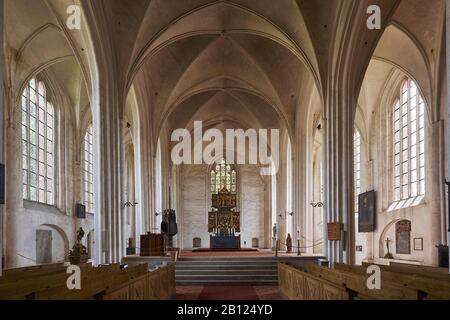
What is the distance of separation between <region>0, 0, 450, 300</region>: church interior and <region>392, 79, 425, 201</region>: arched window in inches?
3.5

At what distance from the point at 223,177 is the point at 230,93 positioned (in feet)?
38.5

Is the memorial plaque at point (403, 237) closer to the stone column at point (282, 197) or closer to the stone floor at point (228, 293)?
the stone floor at point (228, 293)

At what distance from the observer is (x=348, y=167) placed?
17219mm

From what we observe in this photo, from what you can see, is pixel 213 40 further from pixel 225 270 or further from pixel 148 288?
pixel 148 288

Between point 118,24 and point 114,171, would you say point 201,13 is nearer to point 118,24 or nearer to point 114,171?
point 118,24

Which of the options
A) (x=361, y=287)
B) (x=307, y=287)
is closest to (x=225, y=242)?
(x=307, y=287)

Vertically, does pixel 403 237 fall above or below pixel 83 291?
below

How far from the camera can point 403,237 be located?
72.1ft

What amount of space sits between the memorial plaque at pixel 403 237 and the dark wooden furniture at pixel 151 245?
33.0ft

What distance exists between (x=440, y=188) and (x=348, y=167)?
3.93 metres
